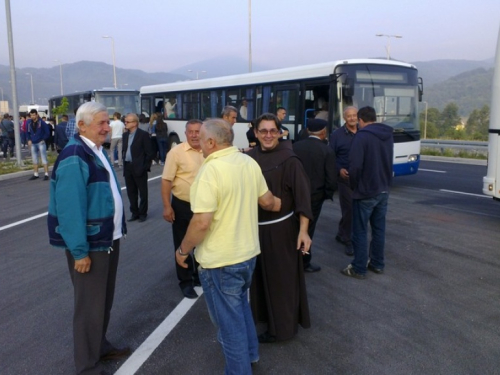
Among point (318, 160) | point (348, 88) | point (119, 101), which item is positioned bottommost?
point (318, 160)

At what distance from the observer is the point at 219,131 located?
318 centimetres

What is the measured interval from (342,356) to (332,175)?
2.18 meters

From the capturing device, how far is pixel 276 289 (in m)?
3.97

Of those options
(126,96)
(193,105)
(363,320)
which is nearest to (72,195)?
(363,320)

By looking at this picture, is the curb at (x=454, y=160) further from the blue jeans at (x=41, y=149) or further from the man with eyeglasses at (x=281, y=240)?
the man with eyeglasses at (x=281, y=240)

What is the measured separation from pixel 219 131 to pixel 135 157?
5.78m

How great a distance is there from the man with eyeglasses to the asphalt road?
300 millimetres

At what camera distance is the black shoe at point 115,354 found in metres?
3.86

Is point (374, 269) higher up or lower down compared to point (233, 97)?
lower down

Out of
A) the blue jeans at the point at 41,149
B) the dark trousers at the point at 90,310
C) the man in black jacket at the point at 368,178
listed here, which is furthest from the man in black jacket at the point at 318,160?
the blue jeans at the point at 41,149

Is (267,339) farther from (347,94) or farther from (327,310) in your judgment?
(347,94)

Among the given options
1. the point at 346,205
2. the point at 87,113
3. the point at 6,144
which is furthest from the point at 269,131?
the point at 6,144

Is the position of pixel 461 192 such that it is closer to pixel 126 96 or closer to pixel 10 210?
pixel 10 210

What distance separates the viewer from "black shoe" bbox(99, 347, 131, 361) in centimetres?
386
